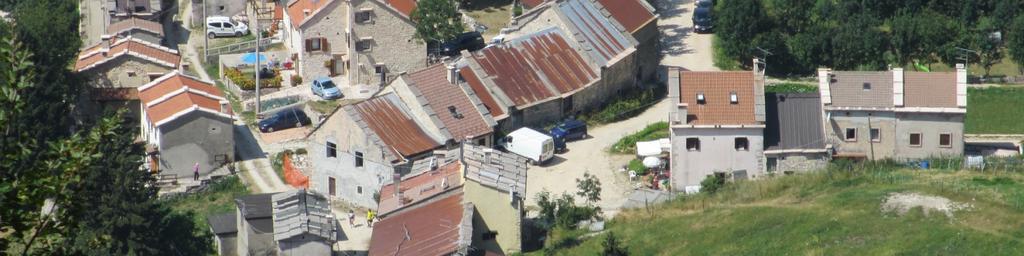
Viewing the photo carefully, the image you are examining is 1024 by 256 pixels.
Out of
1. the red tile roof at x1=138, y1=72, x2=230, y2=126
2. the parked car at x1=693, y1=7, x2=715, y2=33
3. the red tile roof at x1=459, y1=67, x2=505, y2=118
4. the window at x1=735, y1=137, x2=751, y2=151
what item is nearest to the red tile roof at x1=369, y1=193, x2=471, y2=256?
the red tile roof at x1=459, y1=67, x2=505, y2=118

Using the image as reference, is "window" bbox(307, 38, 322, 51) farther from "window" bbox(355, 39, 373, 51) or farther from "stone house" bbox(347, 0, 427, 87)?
"window" bbox(355, 39, 373, 51)

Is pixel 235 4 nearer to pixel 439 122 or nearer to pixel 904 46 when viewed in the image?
pixel 439 122

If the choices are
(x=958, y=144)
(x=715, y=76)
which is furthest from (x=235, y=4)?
(x=958, y=144)

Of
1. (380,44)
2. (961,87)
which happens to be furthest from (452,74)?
(961,87)

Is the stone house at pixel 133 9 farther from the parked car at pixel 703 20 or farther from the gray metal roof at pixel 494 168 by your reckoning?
the gray metal roof at pixel 494 168

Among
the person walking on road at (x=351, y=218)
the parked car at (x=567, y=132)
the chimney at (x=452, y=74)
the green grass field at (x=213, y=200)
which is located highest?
the chimney at (x=452, y=74)

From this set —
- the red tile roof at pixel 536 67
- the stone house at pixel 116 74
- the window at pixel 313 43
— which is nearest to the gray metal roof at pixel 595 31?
the red tile roof at pixel 536 67
